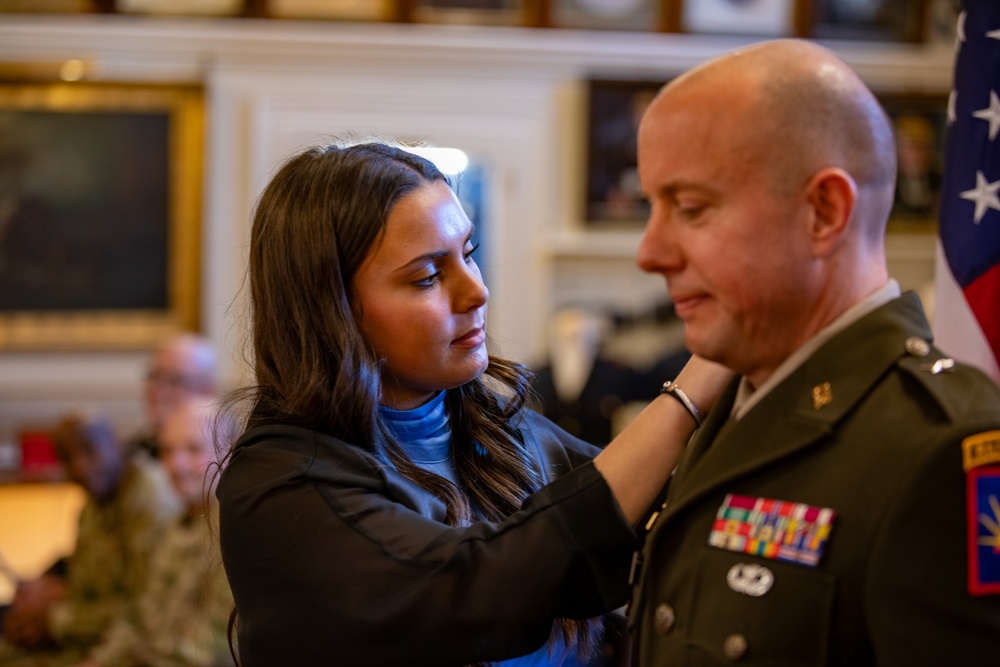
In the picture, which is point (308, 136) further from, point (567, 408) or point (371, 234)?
point (371, 234)

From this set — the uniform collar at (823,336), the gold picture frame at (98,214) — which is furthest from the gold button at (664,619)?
the gold picture frame at (98,214)

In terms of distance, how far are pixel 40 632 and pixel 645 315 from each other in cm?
390

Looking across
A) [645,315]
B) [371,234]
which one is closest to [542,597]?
[371,234]

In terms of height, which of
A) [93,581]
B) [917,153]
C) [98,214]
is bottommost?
[93,581]

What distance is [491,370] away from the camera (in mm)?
1947

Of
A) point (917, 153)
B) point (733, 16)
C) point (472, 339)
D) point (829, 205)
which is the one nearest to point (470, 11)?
point (733, 16)

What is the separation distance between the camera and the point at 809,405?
124 centimetres

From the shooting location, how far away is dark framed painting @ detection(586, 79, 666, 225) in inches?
264

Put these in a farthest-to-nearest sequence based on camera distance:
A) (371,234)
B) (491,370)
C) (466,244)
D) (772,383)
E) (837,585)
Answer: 1. (491,370)
2. (466,244)
3. (371,234)
4. (772,383)
5. (837,585)

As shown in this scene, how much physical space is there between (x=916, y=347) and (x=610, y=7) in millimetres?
5901

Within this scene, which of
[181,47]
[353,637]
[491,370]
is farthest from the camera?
[181,47]

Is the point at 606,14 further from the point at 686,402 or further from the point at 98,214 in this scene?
the point at 686,402

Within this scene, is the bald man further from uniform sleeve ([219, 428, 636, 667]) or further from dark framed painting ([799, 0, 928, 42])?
dark framed painting ([799, 0, 928, 42])

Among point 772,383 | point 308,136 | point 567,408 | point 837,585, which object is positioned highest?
point 772,383
